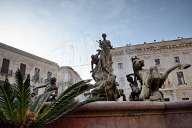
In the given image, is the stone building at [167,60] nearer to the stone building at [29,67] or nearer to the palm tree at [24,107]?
the stone building at [29,67]

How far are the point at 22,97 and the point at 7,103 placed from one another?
20cm

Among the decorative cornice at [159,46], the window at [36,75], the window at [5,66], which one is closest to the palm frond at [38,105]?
the window at [5,66]

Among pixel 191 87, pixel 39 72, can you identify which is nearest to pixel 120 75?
pixel 191 87

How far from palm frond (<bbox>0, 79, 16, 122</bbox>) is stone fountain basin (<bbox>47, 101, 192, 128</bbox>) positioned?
77 cm

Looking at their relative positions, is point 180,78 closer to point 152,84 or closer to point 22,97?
point 152,84

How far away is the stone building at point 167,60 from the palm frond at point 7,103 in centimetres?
2285

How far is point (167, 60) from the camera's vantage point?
1049 inches

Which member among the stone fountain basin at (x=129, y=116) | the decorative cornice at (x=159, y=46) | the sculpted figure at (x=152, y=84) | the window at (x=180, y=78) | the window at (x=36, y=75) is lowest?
the stone fountain basin at (x=129, y=116)

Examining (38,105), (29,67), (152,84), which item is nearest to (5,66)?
(29,67)

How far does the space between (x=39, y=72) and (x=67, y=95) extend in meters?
25.0

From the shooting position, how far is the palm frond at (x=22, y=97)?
2410 mm

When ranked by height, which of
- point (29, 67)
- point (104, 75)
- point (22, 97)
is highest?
point (29, 67)

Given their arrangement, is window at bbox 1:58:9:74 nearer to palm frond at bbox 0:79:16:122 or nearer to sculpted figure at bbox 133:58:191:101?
sculpted figure at bbox 133:58:191:101

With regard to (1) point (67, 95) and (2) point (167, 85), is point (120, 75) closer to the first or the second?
(2) point (167, 85)
